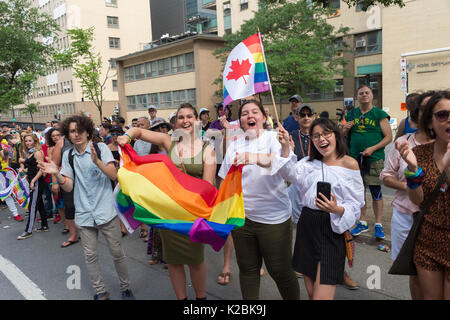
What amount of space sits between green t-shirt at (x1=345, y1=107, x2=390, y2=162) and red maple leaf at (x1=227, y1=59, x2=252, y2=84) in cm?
223

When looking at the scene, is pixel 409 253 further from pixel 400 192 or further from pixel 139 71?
pixel 139 71

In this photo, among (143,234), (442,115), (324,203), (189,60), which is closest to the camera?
(442,115)

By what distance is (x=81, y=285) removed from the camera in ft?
15.5

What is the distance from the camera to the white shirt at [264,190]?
3.18 metres

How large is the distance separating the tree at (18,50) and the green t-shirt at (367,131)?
2505cm

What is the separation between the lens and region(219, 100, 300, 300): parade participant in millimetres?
3182

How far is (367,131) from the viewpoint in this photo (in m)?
5.54

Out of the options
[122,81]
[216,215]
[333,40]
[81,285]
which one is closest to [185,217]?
[216,215]

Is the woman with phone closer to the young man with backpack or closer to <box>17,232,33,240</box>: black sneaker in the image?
the young man with backpack

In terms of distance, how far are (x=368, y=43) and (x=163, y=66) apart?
73.5ft

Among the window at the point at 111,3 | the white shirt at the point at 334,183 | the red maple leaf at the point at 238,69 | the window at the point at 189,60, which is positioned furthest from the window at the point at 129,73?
the white shirt at the point at 334,183

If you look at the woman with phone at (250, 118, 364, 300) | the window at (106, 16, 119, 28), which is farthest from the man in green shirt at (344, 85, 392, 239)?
the window at (106, 16, 119, 28)

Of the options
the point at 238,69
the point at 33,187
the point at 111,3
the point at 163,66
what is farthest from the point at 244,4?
the point at 238,69

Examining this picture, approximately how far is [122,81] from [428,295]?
162ft
